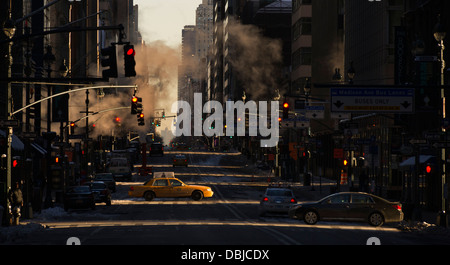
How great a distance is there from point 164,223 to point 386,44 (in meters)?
38.7

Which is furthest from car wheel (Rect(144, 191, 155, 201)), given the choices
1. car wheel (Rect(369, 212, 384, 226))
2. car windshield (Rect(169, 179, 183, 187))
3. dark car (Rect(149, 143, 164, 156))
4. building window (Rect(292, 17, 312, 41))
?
dark car (Rect(149, 143, 164, 156))

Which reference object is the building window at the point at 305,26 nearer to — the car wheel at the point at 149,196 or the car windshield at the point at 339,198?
the car wheel at the point at 149,196

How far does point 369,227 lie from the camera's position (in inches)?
1393

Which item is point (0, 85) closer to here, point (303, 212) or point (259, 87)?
point (303, 212)

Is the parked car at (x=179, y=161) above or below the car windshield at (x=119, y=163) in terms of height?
below

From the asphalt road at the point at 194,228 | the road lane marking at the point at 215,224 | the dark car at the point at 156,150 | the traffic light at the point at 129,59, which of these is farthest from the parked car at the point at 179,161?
the traffic light at the point at 129,59

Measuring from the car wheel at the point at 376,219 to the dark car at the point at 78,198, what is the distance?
17318 mm

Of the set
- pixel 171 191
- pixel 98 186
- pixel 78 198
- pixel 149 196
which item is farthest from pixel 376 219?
pixel 149 196

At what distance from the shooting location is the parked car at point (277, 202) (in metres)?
40.2

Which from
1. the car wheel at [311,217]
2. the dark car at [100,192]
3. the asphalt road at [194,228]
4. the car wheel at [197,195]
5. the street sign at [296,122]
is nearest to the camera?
the asphalt road at [194,228]

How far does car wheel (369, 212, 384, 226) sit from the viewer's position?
3581 cm

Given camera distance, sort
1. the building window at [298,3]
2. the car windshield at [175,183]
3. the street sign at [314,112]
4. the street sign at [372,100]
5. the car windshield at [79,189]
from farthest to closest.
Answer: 1. the building window at [298,3]
2. the street sign at [314,112]
3. the car windshield at [175,183]
4. the car windshield at [79,189]
5. the street sign at [372,100]
